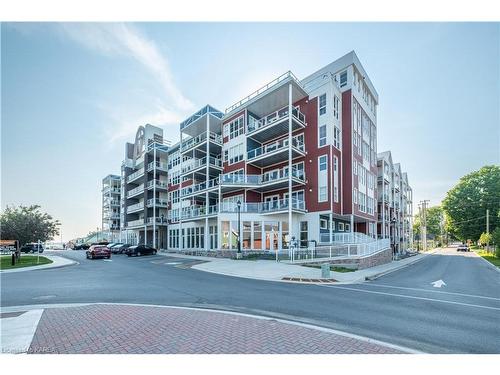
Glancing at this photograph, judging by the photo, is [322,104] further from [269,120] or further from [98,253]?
[98,253]

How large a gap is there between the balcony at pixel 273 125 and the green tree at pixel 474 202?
4769 centimetres

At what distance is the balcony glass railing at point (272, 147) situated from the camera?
27875mm

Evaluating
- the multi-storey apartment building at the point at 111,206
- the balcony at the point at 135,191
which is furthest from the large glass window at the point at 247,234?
the multi-storey apartment building at the point at 111,206

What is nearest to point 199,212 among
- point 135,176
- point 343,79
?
point 343,79

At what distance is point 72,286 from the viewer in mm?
12352

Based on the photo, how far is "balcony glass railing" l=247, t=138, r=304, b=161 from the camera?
27.9 m

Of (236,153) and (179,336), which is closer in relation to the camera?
(179,336)

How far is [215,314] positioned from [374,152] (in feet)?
114

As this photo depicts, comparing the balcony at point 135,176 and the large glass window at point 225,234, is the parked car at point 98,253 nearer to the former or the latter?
the large glass window at point 225,234

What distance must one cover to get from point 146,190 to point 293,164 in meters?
28.3

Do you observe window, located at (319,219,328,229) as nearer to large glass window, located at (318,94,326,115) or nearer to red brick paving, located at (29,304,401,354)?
large glass window, located at (318,94,326,115)

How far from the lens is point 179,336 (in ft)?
18.7

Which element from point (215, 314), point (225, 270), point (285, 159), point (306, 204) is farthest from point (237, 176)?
point (215, 314)

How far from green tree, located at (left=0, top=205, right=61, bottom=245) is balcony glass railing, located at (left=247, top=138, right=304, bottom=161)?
21130 millimetres
